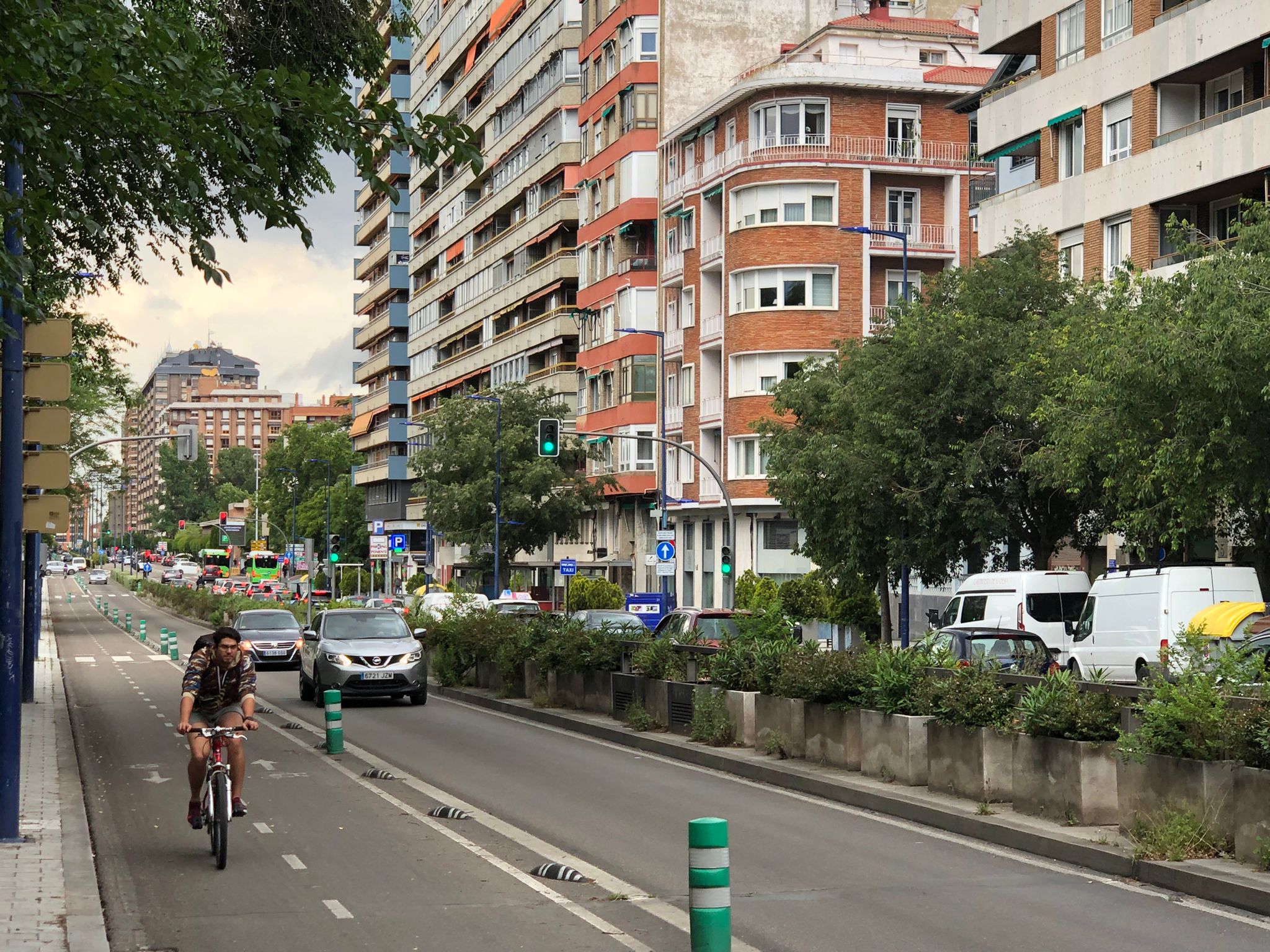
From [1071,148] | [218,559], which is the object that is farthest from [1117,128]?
[218,559]

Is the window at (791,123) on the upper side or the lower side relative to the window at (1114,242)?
upper

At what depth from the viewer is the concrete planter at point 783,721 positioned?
17.4 m

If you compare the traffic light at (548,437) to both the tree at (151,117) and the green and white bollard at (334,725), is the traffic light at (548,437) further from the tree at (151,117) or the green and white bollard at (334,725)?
the tree at (151,117)

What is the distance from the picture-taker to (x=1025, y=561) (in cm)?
4362

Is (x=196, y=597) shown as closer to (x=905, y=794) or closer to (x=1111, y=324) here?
(x=1111, y=324)

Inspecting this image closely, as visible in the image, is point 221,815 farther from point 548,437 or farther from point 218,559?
point 218,559

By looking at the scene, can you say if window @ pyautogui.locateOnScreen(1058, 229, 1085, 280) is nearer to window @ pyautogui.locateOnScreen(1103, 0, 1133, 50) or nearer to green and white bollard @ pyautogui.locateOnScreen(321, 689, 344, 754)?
window @ pyautogui.locateOnScreen(1103, 0, 1133, 50)

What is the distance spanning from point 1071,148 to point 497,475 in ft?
104

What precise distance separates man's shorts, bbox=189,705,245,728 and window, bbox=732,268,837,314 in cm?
5152

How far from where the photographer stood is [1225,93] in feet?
131

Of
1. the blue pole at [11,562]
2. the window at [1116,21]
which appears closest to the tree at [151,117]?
the blue pole at [11,562]

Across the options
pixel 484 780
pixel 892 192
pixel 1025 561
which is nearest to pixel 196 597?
pixel 892 192

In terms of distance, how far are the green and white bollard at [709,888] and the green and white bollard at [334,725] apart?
44.7 ft

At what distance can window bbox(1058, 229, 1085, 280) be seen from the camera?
43.3 metres
